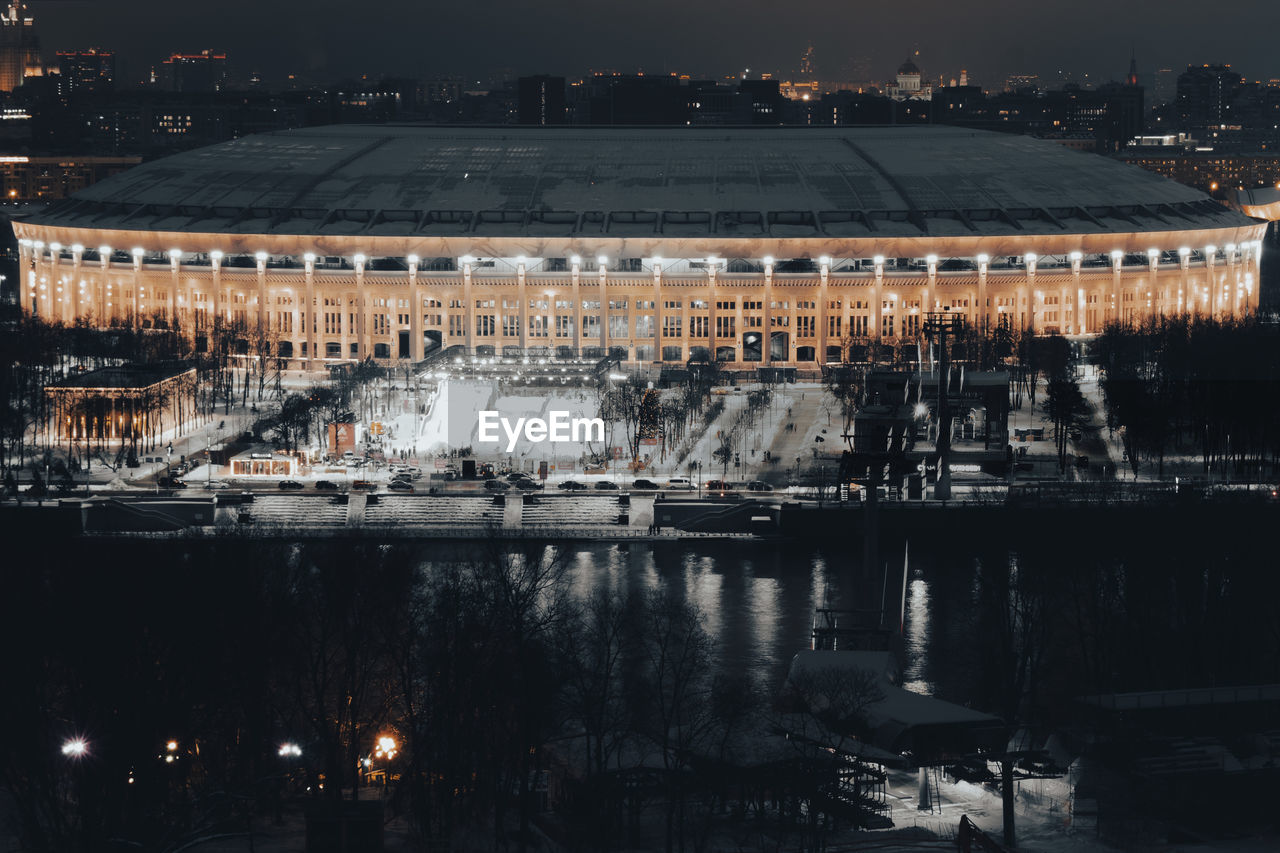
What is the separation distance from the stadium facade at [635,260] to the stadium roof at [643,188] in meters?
0.18

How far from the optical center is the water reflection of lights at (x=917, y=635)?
188ft

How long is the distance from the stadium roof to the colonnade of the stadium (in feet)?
3.26

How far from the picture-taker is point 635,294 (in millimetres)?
111625

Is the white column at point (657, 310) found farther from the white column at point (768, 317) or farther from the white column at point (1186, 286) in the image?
the white column at point (1186, 286)

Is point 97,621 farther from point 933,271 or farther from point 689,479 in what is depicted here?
point 933,271

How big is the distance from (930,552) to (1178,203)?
49.3 metres

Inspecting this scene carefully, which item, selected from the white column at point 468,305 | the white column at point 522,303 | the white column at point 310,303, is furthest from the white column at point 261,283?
the white column at point 522,303

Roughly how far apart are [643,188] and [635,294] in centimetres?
654

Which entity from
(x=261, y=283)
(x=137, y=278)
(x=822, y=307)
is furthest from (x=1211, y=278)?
(x=137, y=278)

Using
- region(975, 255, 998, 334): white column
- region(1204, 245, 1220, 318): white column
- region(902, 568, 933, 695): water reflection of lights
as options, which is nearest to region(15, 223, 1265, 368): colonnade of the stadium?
region(975, 255, 998, 334): white column

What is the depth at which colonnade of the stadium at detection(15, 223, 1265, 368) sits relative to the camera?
364 ft

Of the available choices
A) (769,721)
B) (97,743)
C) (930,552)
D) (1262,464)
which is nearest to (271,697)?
(97,743)

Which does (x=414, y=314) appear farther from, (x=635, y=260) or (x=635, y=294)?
(x=635, y=260)

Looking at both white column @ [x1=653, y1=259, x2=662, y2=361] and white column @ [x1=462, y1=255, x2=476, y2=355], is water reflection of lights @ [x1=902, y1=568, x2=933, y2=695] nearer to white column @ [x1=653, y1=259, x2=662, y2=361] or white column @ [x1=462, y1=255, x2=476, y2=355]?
white column @ [x1=653, y1=259, x2=662, y2=361]
